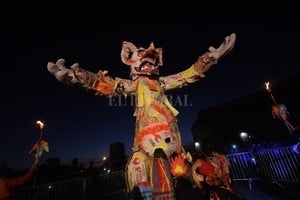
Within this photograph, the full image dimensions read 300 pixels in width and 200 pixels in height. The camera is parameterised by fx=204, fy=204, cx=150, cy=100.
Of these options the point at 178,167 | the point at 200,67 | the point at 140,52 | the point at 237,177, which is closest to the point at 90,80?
the point at 140,52

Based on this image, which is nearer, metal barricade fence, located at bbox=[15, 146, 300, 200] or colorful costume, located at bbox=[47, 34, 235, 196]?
colorful costume, located at bbox=[47, 34, 235, 196]

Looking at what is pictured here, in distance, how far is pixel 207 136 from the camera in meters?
33.4

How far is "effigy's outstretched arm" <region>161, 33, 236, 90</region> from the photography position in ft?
15.3

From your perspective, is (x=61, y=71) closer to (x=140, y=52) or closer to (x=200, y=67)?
(x=140, y=52)

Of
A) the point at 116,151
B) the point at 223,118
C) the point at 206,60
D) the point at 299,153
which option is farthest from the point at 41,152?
the point at 223,118

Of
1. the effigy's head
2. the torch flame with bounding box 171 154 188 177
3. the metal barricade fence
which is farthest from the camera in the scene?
the metal barricade fence

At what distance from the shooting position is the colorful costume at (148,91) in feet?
11.9

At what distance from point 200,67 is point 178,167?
235cm

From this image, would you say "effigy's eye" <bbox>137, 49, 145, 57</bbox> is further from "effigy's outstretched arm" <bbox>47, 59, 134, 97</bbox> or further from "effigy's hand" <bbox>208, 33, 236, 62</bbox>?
"effigy's hand" <bbox>208, 33, 236, 62</bbox>

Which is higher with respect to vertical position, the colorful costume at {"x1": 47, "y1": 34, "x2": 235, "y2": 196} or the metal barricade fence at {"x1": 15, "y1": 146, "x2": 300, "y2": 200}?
the colorful costume at {"x1": 47, "y1": 34, "x2": 235, "y2": 196}

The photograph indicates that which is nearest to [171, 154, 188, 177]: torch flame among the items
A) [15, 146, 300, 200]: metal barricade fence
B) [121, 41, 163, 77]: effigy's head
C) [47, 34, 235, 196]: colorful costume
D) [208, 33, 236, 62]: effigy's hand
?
[47, 34, 235, 196]: colorful costume

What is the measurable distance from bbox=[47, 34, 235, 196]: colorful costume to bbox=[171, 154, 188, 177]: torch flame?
4.3 inches

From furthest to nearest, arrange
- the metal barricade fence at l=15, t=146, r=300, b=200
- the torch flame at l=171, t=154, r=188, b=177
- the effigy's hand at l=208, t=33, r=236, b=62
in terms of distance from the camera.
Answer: the metal barricade fence at l=15, t=146, r=300, b=200 < the effigy's hand at l=208, t=33, r=236, b=62 < the torch flame at l=171, t=154, r=188, b=177

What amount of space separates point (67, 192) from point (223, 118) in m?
26.0
